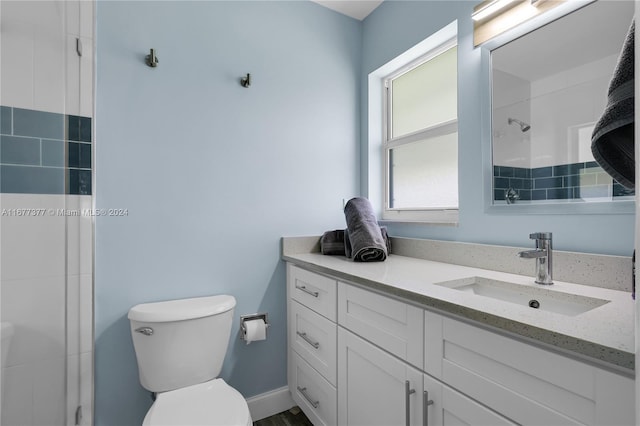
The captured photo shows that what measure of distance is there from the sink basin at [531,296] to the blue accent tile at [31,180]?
134 cm

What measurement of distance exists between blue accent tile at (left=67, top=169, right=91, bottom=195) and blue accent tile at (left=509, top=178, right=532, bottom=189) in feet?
5.94

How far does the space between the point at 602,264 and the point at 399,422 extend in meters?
0.85

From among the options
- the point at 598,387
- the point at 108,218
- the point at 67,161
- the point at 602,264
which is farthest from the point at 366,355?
the point at 67,161

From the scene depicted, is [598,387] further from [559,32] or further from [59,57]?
[59,57]

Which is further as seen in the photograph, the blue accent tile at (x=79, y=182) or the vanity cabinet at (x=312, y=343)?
the vanity cabinet at (x=312, y=343)

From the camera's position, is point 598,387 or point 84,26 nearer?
point 598,387

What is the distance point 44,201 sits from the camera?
1111 millimetres

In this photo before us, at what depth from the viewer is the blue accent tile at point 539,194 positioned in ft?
4.16

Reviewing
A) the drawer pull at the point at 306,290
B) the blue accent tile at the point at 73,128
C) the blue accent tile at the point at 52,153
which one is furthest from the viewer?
the drawer pull at the point at 306,290

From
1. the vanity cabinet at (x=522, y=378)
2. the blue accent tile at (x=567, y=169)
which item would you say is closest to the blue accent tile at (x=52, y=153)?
the vanity cabinet at (x=522, y=378)

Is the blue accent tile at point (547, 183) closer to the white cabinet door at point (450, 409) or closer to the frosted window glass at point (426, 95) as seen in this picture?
the frosted window glass at point (426, 95)

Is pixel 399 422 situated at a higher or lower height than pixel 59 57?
lower

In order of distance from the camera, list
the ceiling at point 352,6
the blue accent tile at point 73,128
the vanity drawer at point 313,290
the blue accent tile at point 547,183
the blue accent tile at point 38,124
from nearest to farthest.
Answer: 1. the blue accent tile at point 38,124
2. the blue accent tile at point 547,183
3. the blue accent tile at point 73,128
4. the vanity drawer at point 313,290
5. the ceiling at point 352,6

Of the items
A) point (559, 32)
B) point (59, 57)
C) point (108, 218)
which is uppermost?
point (559, 32)
